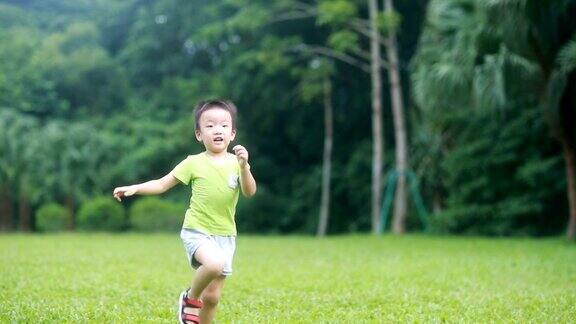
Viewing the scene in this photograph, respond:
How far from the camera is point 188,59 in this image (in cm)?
3130

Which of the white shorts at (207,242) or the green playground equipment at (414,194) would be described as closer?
the white shorts at (207,242)

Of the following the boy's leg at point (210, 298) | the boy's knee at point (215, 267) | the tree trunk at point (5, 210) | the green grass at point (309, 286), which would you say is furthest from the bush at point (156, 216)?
the boy's knee at point (215, 267)

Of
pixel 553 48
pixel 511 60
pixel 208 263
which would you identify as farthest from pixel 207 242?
pixel 553 48

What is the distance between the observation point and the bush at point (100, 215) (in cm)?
2506

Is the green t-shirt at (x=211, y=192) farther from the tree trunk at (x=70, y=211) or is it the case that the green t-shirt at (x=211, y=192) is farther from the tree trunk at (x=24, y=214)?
the tree trunk at (x=24, y=214)

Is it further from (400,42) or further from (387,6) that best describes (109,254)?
(400,42)

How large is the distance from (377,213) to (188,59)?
11.7 metres

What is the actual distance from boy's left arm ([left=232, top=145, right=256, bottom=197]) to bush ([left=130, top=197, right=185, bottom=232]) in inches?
809

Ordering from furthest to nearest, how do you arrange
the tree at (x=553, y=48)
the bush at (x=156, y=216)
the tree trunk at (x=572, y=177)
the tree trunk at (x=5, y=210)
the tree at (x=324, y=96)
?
the tree trunk at (x=5, y=210), the tree at (x=324, y=96), the bush at (x=156, y=216), the tree trunk at (x=572, y=177), the tree at (x=553, y=48)

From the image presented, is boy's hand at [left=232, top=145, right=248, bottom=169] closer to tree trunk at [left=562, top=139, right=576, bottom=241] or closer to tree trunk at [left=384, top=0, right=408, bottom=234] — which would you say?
tree trunk at [left=562, top=139, right=576, bottom=241]

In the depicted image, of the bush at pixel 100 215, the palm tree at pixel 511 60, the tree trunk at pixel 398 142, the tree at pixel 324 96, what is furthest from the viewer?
the tree at pixel 324 96

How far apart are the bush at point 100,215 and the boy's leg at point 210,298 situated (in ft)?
68.1

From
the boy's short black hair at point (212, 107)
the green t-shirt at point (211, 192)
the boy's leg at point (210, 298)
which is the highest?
the boy's short black hair at point (212, 107)

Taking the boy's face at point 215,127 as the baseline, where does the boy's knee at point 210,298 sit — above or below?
below
